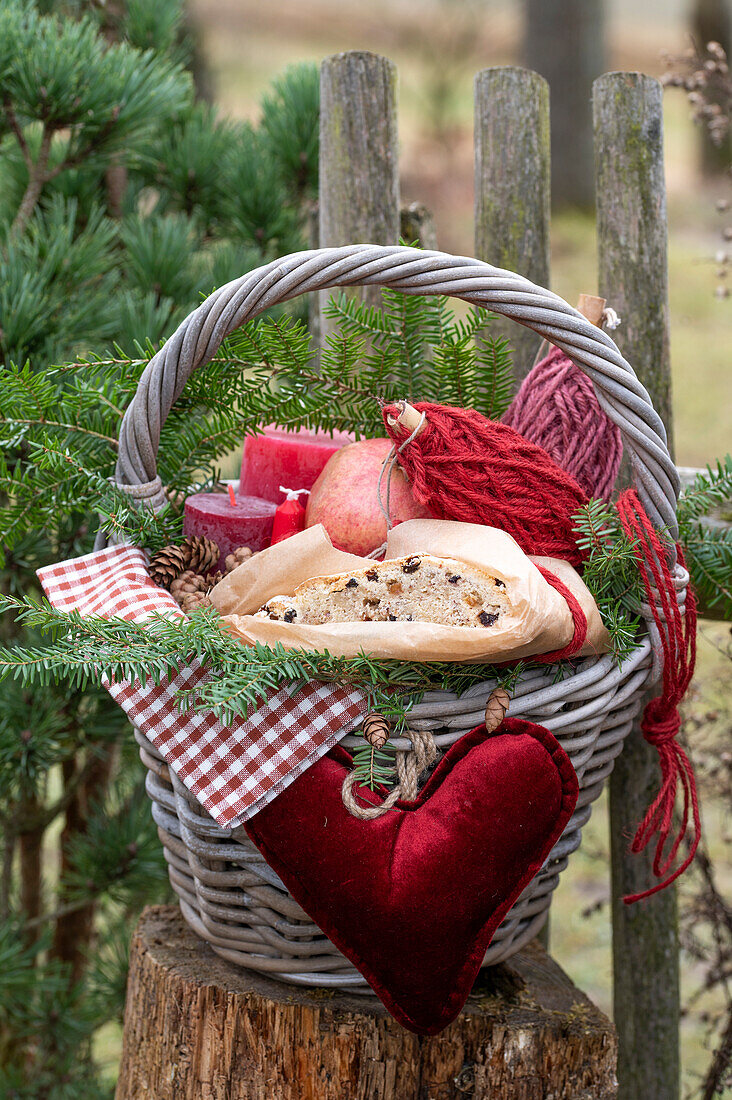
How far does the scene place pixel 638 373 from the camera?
112 cm

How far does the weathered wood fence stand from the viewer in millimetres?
1099

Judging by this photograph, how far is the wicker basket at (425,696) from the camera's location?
0.71 metres

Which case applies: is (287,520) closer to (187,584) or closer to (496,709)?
(187,584)

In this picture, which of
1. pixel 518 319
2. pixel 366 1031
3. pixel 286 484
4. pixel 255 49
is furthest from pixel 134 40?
pixel 255 49

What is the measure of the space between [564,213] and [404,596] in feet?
15.1

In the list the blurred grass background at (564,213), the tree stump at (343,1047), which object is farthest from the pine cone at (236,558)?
the blurred grass background at (564,213)

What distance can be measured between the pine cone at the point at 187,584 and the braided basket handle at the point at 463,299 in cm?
14

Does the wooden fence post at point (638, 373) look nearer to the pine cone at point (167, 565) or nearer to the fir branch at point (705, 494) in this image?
the fir branch at point (705, 494)

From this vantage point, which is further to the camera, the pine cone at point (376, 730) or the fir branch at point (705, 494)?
the fir branch at point (705, 494)

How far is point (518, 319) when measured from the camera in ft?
2.35

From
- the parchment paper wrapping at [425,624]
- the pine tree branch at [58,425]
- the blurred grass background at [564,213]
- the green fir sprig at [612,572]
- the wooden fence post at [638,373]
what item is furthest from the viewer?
the blurred grass background at [564,213]

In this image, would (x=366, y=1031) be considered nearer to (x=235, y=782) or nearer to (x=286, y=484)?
(x=235, y=782)

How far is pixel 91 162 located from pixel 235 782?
34.5 inches

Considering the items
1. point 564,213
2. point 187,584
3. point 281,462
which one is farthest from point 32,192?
point 564,213
